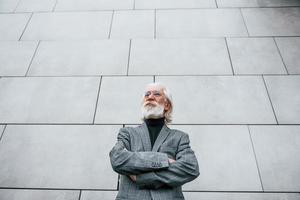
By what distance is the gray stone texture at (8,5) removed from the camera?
4912mm

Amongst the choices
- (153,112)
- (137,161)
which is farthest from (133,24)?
(137,161)

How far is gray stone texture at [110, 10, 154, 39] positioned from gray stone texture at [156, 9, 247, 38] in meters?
0.12

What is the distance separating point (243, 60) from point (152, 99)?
6.44ft

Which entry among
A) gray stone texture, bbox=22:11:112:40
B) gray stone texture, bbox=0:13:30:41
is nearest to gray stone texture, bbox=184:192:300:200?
Result: gray stone texture, bbox=22:11:112:40

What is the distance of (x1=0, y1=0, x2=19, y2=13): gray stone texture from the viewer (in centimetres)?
491

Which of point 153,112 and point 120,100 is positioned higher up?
point 120,100

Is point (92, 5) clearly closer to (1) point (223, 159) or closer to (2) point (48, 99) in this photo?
(2) point (48, 99)

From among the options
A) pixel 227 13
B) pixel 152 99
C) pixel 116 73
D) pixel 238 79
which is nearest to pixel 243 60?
pixel 238 79

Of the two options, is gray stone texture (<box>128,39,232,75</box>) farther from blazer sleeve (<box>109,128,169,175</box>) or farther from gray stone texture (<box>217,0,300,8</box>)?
blazer sleeve (<box>109,128,169,175</box>)

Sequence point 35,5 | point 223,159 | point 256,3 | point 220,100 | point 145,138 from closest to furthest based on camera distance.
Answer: point 145,138
point 223,159
point 220,100
point 256,3
point 35,5

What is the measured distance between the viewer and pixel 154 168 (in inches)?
79.0

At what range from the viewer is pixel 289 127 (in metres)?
3.28

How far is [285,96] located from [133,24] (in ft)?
7.28

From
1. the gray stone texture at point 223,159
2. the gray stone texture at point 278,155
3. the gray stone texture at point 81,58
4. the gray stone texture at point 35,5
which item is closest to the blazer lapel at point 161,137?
the gray stone texture at point 223,159
